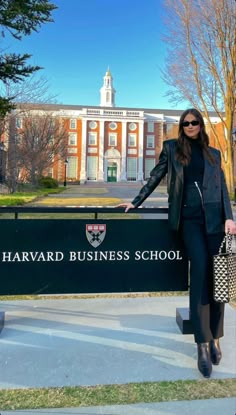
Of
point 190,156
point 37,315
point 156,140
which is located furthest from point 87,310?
point 156,140

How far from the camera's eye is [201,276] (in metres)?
3.04

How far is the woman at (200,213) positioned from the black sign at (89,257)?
673mm

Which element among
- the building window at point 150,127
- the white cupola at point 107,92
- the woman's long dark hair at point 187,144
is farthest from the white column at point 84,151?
the woman's long dark hair at point 187,144

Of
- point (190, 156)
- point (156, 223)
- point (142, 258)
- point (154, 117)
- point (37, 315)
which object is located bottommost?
point (37, 315)

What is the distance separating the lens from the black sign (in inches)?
145

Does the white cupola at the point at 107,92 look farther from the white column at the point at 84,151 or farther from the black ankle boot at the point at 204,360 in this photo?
the black ankle boot at the point at 204,360

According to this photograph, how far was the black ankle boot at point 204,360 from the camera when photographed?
2.91m

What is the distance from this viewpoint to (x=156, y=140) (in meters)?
84.8

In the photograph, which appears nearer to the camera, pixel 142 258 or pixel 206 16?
pixel 142 258

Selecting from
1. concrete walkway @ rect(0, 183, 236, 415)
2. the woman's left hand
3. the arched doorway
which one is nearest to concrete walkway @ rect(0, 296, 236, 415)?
concrete walkway @ rect(0, 183, 236, 415)

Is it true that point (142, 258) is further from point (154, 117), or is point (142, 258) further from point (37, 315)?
point (154, 117)

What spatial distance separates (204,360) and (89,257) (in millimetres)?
1477

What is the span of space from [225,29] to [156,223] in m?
21.2

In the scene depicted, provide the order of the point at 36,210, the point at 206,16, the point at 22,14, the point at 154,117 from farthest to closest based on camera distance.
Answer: the point at 154,117
the point at 206,16
the point at 22,14
the point at 36,210
